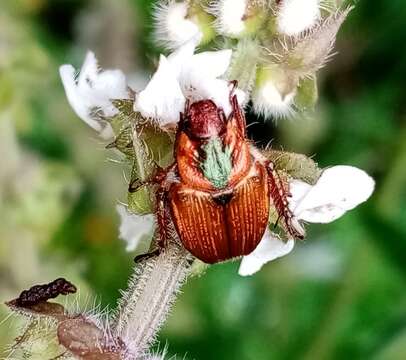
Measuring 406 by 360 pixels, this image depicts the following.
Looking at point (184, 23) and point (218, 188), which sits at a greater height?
point (184, 23)

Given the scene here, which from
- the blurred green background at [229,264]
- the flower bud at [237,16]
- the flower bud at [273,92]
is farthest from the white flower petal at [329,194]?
the blurred green background at [229,264]

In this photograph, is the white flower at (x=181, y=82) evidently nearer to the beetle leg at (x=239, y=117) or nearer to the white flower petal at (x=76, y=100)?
the beetle leg at (x=239, y=117)

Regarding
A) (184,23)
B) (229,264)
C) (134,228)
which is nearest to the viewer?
(184,23)

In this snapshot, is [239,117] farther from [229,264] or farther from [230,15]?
[229,264]

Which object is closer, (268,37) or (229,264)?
(268,37)

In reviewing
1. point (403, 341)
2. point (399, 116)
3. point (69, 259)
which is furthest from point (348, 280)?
point (69, 259)

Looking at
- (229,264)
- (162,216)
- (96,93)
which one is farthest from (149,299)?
(229,264)

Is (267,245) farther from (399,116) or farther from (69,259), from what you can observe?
(399,116)
